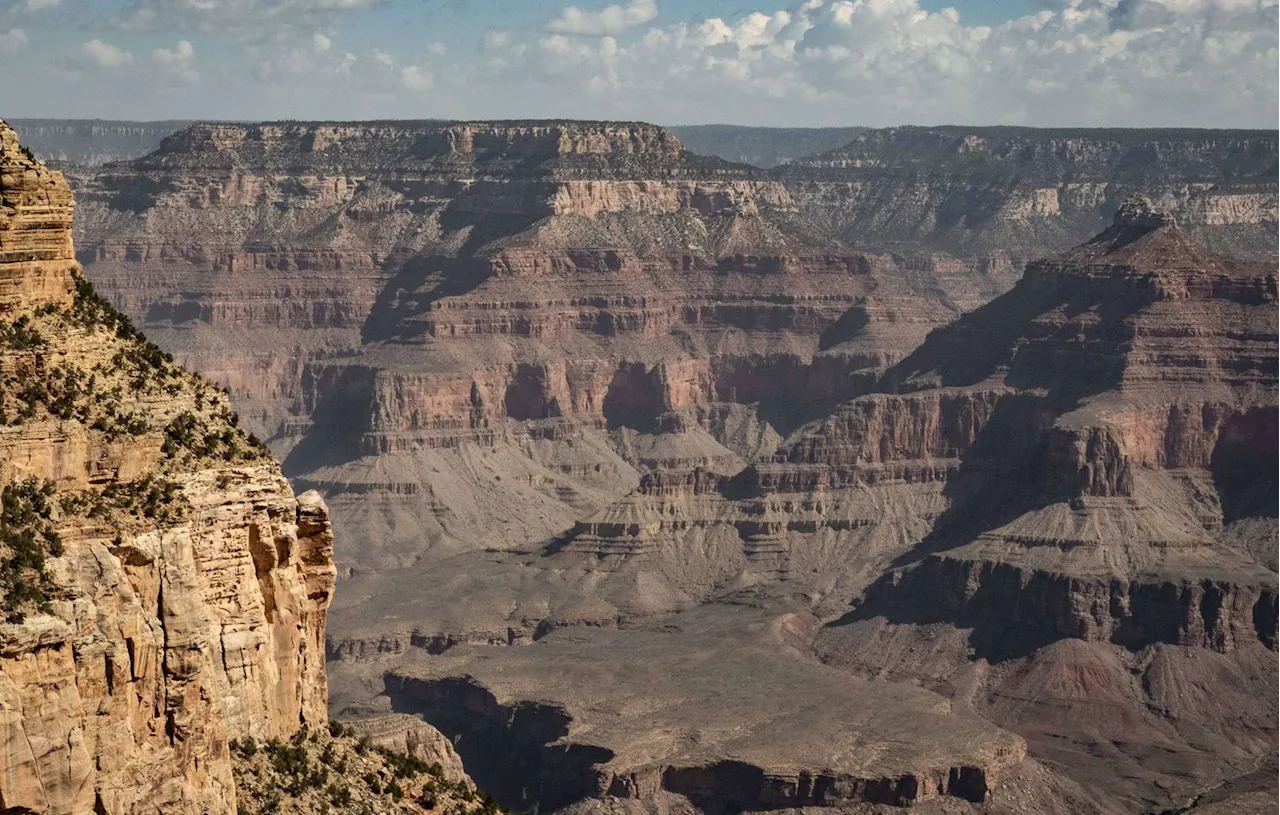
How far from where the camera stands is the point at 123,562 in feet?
102

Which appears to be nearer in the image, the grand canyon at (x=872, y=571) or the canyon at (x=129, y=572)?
the canyon at (x=129, y=572)

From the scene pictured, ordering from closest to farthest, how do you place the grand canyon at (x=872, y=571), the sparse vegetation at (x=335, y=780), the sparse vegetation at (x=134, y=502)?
the sparse vegetation at (x=134, y=502)
the sparse vegetation at (x=335, y=780)
the grand canyon at (x=872, y=571)

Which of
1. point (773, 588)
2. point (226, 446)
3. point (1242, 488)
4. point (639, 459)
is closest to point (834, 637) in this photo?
point (773, 588)

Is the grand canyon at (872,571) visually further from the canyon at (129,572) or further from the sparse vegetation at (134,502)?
the sparse vegetation at (134,502)

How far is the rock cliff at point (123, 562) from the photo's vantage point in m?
29.4

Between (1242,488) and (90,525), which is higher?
(90,525)

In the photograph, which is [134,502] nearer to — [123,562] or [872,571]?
[123,562]

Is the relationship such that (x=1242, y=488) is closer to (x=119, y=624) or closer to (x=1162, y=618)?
(x=1162, y=618)

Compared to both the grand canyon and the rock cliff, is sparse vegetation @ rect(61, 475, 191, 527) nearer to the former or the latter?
A: the rock cliff

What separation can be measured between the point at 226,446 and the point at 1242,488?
126695 millimetres

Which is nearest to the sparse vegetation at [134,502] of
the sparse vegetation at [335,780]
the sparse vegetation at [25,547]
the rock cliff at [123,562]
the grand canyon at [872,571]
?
the rock cliff at [123,562]

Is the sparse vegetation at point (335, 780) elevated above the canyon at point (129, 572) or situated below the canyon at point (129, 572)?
below

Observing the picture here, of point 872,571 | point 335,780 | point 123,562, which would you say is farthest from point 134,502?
point 872,571

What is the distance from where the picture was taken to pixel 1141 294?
16238cm
